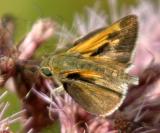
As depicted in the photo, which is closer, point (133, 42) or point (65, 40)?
point (133, 42)

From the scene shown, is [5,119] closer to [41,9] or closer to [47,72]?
[47,72]

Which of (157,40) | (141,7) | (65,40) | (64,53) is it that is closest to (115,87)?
(64,53)

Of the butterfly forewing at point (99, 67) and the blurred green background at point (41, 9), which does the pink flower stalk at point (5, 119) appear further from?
the blurred green background at point (41, 9)

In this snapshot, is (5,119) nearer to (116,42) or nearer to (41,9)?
(116,42)

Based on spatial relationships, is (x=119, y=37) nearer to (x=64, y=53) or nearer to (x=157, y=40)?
Answer: (x=64, y=53)

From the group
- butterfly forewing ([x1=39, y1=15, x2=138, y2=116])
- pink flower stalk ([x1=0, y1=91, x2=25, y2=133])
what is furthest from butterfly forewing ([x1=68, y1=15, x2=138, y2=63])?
pink flower stalk ([x1=0, y1=91, x2=25, y2=133])

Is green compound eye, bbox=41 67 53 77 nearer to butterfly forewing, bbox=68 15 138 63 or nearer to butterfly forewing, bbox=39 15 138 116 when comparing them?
butterfly forewing, bbox=39 15 138 116

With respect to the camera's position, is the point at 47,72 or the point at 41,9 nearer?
the point at 47,72

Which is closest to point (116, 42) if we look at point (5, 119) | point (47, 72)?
point (47, 72)

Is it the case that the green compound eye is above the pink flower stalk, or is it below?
above

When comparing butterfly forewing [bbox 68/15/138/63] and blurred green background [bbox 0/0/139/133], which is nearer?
butterfly forewing [bbox 68/15/138/63]

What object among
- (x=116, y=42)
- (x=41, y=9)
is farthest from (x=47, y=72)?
(x=41, y=9)
